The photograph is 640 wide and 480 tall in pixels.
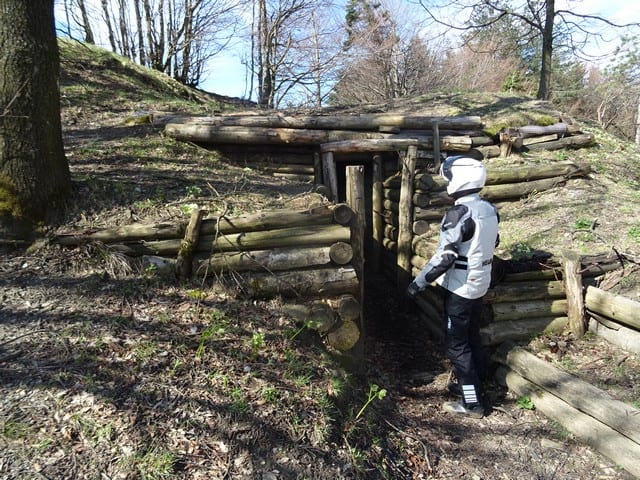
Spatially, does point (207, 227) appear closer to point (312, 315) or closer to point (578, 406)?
point (312, 315)

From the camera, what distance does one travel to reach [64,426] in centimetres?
269

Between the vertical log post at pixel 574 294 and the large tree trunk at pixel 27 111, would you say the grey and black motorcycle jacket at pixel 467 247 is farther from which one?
the large tree trunk at pixel 27 111

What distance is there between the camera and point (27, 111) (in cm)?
414

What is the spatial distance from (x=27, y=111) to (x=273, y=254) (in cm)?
281

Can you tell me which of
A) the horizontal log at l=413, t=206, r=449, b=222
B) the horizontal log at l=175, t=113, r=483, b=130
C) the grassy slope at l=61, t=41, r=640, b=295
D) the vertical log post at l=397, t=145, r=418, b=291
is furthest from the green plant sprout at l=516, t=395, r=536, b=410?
the horizontal log at l=175, t=113, r=483, b=130

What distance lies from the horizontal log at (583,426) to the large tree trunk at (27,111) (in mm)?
5362

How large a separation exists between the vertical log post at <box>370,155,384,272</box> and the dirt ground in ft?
14.1

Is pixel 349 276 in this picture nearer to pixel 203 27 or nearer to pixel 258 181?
pixel 258 181

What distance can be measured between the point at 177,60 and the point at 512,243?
13501mm

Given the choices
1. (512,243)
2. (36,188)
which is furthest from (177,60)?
(512,243)

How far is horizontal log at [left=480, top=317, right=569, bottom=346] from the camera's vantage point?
500 cm

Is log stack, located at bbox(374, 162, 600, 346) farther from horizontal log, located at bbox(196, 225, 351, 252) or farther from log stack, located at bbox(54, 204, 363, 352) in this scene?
horizontal log, located at bbox(196, 225, 351, 252)

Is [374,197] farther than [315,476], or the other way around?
[374,197]

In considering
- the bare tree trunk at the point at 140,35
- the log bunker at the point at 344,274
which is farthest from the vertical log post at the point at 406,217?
the bare tree trunk at the point at 140,35
